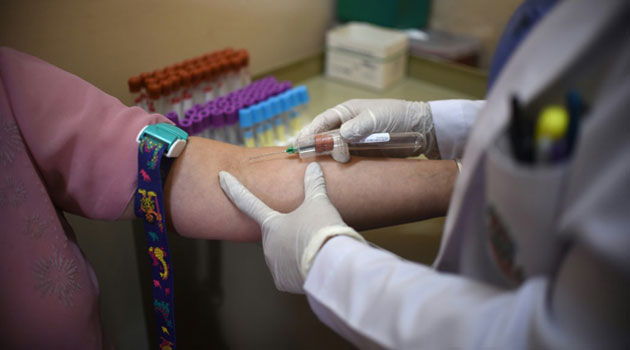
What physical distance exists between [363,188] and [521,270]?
405 millimetres

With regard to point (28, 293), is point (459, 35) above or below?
above

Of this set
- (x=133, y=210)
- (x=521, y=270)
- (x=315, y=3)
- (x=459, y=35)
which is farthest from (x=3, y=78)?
(x=459, y=35)

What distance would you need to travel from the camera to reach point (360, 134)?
0.92 meters

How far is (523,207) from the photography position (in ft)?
1.45

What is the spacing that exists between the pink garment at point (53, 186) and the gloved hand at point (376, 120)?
0.37 metres

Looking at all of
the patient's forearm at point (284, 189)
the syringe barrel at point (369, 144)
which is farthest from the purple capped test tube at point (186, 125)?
the syringe barrel at point (369, 144)

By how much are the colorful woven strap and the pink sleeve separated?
22 millimetres

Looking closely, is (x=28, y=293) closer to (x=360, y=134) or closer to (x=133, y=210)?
(x=133, y=210)

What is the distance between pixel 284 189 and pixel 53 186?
0.43m

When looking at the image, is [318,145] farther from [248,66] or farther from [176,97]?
[248,66]

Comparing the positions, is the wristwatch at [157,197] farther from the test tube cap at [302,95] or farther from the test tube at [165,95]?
the test tube cap at [302,95]

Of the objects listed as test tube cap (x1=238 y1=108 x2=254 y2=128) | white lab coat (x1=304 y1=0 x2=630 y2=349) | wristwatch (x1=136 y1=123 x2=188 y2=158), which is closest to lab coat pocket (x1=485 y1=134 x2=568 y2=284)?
white lab coat (x1=304 y1=0 x2=630 y2=349)

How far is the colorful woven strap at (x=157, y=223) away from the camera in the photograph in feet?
2.53

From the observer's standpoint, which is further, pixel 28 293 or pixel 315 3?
pixel 315 3
